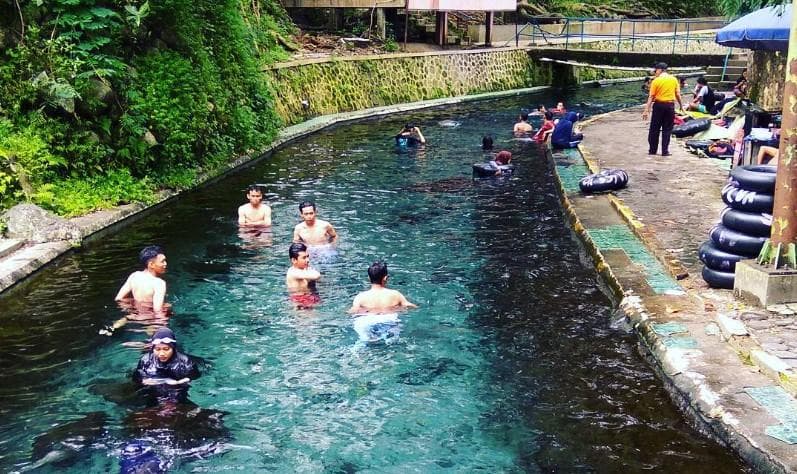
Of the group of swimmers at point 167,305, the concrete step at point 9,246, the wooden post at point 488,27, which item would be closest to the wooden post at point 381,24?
the wooden post at point 488,27

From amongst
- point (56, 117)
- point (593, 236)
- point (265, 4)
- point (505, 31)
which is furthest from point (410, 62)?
point (593, 236)

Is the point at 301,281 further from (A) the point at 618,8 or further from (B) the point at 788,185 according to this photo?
(A) the point at 618,8

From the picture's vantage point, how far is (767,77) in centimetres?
2322

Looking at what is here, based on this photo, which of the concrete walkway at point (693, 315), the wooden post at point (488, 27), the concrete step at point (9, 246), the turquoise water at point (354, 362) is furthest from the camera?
the wooden post at point (488, 27)

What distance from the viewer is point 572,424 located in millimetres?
7531

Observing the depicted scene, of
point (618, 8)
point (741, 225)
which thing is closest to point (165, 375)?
point (741, 225)

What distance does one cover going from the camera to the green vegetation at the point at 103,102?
14844mm

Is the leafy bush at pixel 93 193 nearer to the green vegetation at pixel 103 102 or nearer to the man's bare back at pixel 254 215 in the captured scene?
the green vegetation at pixel 103 102

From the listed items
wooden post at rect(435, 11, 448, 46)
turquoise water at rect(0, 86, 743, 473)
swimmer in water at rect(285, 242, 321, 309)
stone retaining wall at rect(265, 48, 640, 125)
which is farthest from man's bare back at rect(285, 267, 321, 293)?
wooden post at rect(435, 11, 448, 46)

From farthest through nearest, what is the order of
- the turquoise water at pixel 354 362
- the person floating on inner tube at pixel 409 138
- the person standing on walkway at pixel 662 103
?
the person floating on inner tube at pixel 409 138 < the person standing on walkway at pixel 662 103 < the turquoise water at pixel 354 362

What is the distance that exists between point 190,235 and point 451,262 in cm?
498

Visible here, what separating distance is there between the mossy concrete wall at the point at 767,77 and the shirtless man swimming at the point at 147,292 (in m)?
17.9

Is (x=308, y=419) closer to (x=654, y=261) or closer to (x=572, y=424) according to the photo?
(x=572, y=424)

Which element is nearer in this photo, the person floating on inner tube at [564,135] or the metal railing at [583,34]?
the person floating on inner tube at [564,135]
